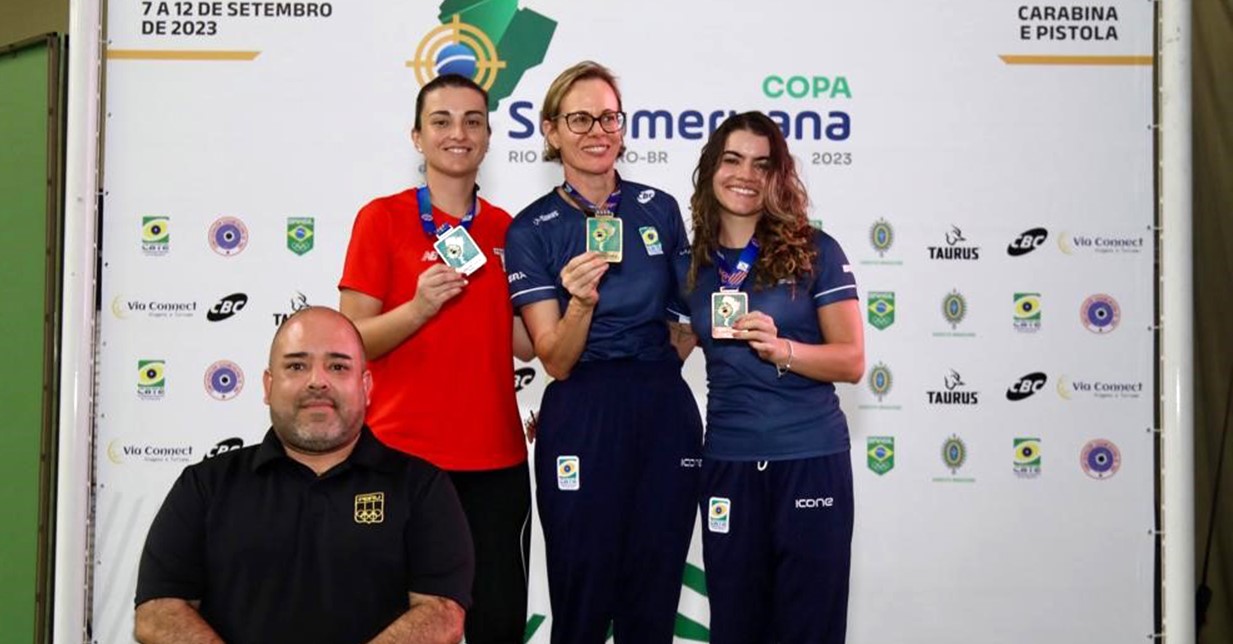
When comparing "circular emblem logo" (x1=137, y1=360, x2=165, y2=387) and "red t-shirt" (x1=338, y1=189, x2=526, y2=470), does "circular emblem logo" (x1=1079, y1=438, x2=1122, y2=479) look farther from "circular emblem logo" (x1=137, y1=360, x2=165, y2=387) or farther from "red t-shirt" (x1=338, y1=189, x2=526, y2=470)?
"circular emblem logo" (x1=137, y1=360, x2=165, y2=387)

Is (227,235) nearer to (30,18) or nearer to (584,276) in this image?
(584,276)

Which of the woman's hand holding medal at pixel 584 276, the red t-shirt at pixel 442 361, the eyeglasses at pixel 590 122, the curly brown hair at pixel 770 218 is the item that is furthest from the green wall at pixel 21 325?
the curly brown hair at pixel 770 218

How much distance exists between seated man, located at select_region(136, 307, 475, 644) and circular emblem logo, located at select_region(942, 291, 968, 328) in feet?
6.72

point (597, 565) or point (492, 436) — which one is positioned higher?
point (492, 436)

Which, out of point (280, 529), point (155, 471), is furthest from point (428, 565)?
point (155, 471)

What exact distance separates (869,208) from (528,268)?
131cm

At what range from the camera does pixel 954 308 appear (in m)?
3.99

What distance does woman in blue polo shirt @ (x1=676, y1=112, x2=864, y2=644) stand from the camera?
3.23 metres

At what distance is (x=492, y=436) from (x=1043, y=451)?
196cm

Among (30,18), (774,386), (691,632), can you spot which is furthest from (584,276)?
(30,18)

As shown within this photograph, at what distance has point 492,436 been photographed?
3484 mm

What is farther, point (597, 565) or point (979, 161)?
point (979, 161)

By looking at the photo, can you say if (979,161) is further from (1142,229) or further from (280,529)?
(280,529)

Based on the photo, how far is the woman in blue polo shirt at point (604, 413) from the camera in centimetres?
332
